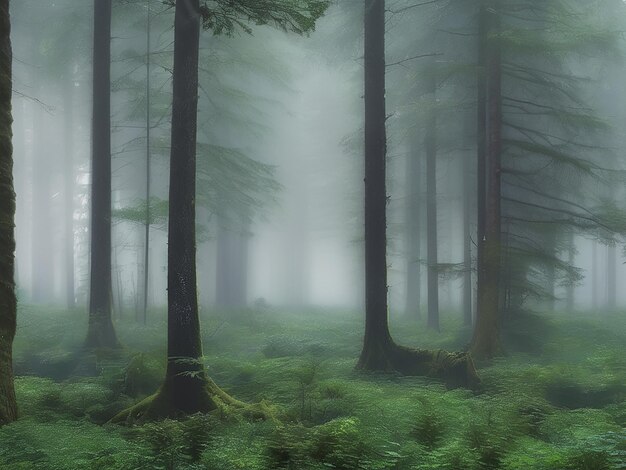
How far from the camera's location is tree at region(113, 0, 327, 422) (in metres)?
8.14

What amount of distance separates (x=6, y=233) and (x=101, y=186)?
7.57 meters

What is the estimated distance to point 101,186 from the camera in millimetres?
14500

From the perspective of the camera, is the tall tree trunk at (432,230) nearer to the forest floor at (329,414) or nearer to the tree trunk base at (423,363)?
the forest floor at (329,414)

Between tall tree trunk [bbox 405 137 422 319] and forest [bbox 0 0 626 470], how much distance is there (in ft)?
0.44

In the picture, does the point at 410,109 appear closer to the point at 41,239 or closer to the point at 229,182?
the point at 229,182

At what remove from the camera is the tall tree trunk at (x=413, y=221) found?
75.1 feet

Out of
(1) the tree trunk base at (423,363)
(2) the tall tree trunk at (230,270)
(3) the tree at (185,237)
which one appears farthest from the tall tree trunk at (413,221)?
(3) the tree at (185,237)

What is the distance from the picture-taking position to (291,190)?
129ft

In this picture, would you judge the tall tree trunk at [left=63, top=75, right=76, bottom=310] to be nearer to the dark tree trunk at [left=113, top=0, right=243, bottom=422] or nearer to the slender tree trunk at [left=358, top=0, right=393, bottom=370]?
the slender tree trunk at [left=358, top=0, right=393, bottom=370]

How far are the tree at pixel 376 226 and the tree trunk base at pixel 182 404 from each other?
3630mm

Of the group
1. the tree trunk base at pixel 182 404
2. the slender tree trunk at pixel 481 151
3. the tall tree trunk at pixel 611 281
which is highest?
the slender tree trunk at pixel 481 151

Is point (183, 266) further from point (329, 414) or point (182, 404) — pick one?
point (329, 414)

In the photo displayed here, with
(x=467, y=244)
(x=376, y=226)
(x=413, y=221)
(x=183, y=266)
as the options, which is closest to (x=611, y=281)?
(x=413, y=221)

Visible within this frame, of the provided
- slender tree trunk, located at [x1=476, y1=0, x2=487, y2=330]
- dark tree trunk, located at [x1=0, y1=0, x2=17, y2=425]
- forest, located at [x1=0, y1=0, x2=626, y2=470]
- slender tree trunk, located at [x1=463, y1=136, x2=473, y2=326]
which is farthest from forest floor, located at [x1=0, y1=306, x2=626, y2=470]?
slender tree trunk, located at [x1=463, y1=136, x2=473, y2=326]
